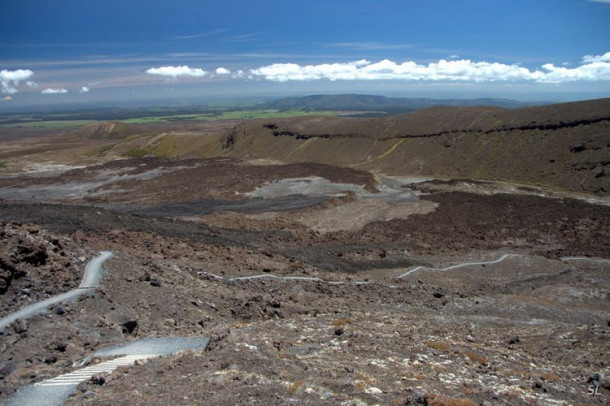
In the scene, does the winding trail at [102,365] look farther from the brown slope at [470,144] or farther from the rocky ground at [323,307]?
the brown slope at [470,144]

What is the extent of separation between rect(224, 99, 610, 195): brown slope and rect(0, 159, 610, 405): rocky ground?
25.3 meters

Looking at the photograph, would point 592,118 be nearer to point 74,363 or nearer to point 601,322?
point 601,322

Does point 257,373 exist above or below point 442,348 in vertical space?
above

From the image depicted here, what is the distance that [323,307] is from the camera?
16906mm

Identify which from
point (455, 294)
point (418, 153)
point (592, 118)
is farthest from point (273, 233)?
point (592, 118)

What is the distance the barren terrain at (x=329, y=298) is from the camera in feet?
31.9

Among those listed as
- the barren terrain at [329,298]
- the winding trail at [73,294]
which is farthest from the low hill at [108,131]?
the winding trail at [73,294]

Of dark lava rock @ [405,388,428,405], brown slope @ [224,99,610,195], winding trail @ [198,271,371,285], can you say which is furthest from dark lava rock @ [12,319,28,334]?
brown slope @ [224,99,610,195]

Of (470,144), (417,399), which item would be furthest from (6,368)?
(470,144)

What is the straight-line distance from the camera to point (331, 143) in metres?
90.6

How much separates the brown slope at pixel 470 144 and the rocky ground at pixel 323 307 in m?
25.3

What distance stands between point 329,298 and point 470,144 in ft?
206

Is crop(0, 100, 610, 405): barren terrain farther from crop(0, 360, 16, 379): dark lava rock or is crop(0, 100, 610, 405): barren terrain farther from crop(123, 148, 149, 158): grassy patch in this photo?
crop(123, 148, 149, 158): grassy patch

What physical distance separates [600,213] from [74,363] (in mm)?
42667
